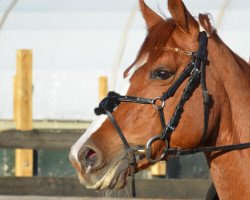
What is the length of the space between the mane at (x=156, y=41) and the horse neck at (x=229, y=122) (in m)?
0.23

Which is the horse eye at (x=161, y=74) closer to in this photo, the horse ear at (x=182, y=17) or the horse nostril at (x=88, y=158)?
the horse ear at (x=182, y=17)

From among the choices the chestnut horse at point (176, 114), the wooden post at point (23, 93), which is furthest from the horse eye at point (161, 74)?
the wooden post at point (23, 93)

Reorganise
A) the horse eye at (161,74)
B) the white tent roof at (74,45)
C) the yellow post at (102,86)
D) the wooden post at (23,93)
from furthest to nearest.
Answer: the white tent roof at (74,45)
the yellow post at (102,86)
the wooden post at (23,93)
the horse eye at (161,74)

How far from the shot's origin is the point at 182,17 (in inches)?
142

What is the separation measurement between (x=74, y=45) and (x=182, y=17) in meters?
7.75

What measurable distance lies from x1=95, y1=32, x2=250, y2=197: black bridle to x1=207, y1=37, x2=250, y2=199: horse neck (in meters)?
0.05

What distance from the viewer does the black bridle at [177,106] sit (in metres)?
3.52

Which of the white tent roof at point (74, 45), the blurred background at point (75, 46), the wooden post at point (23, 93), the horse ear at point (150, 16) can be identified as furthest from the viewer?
the white tent roof at point (74, 45)

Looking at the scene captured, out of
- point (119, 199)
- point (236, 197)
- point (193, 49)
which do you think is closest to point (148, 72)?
point (193, 49)

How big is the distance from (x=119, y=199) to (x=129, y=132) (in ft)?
7.36

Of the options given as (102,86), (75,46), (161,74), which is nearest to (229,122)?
(161,74)

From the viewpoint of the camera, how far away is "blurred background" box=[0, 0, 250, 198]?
10719mm

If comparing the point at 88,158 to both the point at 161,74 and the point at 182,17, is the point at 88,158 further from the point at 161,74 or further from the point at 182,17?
the point at 182,17

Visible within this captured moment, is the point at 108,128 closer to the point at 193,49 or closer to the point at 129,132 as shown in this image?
the point at 129,132
